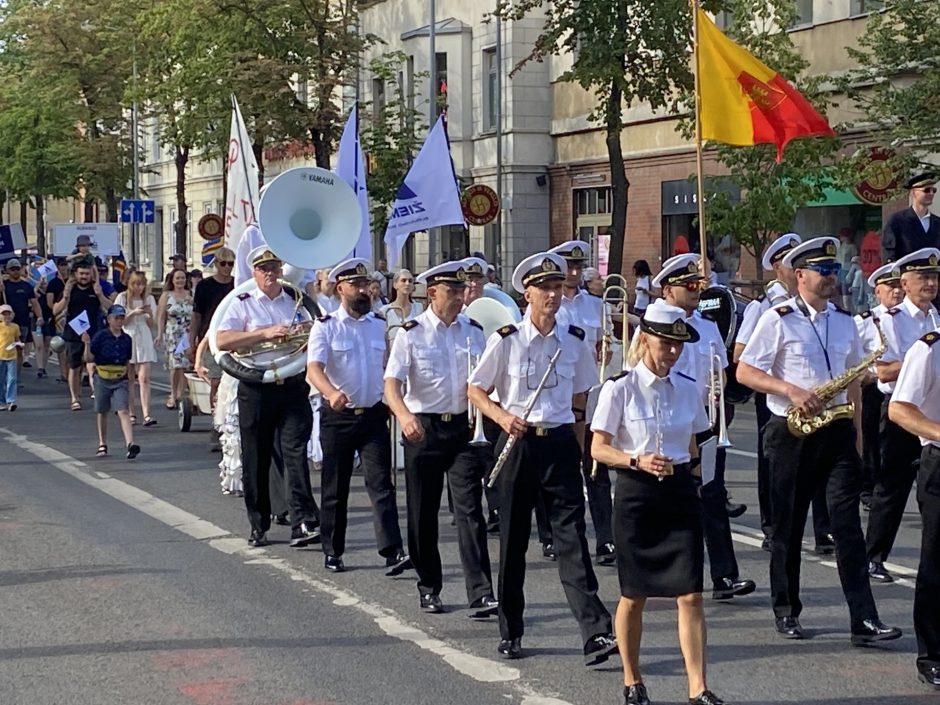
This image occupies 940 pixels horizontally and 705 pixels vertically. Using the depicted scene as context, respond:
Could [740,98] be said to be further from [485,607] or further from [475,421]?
[485,607]

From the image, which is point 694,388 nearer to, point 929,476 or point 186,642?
point 929,476

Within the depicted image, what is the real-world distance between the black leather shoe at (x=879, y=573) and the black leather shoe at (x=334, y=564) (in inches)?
124

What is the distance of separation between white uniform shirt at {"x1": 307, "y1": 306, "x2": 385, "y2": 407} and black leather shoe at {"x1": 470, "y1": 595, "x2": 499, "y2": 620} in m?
1.74

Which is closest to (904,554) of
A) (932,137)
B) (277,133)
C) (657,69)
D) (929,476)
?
(929,476)

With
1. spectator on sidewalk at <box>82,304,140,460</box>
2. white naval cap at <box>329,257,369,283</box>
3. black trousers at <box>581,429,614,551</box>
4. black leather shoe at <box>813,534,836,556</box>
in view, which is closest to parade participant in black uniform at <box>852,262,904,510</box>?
black leather shoe at <box>813,534,836,556</box>

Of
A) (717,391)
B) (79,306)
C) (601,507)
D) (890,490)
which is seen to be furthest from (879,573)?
(79,306)

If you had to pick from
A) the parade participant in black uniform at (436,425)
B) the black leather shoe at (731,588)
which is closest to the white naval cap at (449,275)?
the parade participant in black uniform at (436,425)

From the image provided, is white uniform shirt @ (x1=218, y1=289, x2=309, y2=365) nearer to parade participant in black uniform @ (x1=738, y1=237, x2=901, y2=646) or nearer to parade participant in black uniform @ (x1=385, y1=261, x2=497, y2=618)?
parade participant in black uniform @ (x1=385, y1=261, x2=497, y2=618)

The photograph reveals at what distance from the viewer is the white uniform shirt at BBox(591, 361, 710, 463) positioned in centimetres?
710

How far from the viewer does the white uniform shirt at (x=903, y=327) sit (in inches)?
409

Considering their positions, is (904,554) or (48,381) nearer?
(904,554)

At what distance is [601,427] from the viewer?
23.3ft

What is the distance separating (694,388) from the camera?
7270 mm

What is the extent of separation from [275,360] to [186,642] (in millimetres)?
3104
